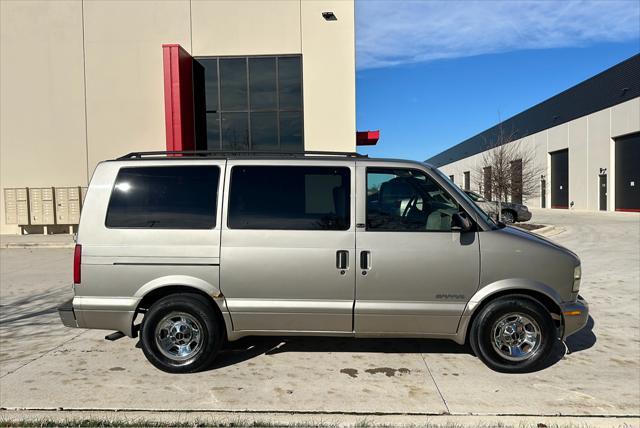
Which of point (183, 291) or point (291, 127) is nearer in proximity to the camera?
point (183, 291)

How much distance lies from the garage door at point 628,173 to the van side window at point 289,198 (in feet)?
106

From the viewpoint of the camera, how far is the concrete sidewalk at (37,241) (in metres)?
15.6

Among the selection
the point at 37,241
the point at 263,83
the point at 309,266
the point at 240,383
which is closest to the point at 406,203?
the point at 309,266

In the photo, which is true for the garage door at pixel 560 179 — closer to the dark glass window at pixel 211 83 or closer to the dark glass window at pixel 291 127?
the dark glass window at pixel 291 127

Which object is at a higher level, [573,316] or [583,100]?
[583,100]

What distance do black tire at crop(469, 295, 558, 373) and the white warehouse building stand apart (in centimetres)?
2155

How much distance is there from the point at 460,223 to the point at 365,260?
0.96 m

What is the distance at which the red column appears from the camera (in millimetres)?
16250

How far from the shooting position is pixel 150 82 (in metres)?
17.9

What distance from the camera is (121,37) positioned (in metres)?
17.8

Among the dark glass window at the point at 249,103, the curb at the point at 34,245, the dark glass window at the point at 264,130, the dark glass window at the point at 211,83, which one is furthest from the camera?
the dark glass window at the point at 264,130

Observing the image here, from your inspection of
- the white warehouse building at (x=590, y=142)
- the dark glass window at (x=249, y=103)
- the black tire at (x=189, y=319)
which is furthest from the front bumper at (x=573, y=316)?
the white warehouse building at (x=590, y=142)

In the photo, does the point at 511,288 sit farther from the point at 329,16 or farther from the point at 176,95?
the point at 329,16

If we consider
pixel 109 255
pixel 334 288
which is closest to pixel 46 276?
pixel 109 255
